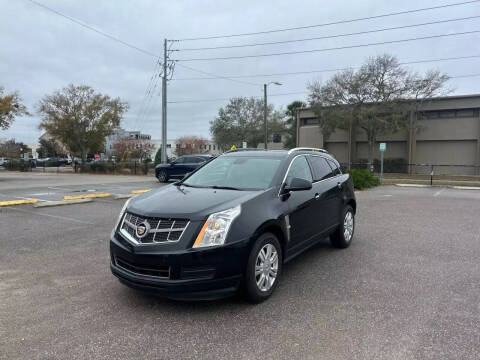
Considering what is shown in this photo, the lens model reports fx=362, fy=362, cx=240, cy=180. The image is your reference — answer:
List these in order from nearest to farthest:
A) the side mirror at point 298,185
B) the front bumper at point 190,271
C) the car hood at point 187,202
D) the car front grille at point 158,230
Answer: the front bumper at point 190,271 < the car front grille at point 158,230 < the car hood at point 187,202 < the side mirror at point 298,185

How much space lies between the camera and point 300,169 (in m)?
5.11

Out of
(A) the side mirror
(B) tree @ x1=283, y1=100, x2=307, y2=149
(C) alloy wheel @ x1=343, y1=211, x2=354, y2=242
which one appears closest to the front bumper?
(A) the side mirror

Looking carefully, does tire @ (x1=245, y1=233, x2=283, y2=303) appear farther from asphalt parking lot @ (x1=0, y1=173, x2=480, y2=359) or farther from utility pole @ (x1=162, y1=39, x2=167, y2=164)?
utility pole @ (x1=162, y1=39, x2=167, y2=164)

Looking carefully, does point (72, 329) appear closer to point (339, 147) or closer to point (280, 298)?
point (280, 298)

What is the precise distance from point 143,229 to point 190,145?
63.3m

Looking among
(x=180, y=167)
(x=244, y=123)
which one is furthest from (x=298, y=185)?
(x=244, y=123)

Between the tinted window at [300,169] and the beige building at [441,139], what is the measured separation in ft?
90.7

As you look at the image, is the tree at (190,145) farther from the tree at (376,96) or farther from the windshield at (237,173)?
the windshield at (237,173)

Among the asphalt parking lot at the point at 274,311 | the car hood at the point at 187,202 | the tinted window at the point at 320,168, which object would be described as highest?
the tinted window at the point at 320,168

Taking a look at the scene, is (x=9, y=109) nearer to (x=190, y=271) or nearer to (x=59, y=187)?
(x=59, y=187)

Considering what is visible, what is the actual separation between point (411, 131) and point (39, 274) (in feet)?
112

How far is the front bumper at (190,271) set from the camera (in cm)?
340

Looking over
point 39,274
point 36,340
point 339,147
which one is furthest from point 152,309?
point 339,147

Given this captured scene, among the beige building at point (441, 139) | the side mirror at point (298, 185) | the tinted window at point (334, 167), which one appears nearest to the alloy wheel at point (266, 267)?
the side mirror at point (298, 185)
